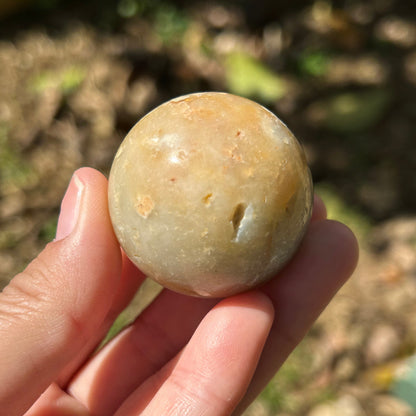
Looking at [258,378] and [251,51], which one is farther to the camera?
[251,51]

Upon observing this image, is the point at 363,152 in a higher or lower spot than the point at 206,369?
lower

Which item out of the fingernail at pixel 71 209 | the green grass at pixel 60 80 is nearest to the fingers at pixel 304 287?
the fingernail at pixel 71 209

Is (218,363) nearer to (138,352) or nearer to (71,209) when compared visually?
(138,352)

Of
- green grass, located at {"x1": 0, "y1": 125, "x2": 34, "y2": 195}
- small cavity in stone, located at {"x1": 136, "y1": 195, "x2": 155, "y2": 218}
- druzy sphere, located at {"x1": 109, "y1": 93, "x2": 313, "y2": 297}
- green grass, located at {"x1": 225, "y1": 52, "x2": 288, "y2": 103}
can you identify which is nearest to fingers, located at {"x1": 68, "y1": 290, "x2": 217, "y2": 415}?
druzy sphere, located at {"x1": 109, "y1": 93, "x2": 313, "y2": 297}

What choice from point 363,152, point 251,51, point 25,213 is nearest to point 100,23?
point 251,51

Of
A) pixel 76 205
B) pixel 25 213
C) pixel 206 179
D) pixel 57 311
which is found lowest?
pixel 25 213

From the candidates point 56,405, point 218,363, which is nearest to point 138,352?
point 56,405

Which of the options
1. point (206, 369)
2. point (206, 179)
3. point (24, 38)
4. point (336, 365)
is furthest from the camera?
point (24, 38)

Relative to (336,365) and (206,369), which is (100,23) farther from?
(206,369)

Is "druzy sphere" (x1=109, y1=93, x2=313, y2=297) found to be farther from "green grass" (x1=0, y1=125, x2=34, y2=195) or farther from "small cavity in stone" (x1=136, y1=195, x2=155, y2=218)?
"green grass" (x1=0, y1=125, x2=34, y2=195)
